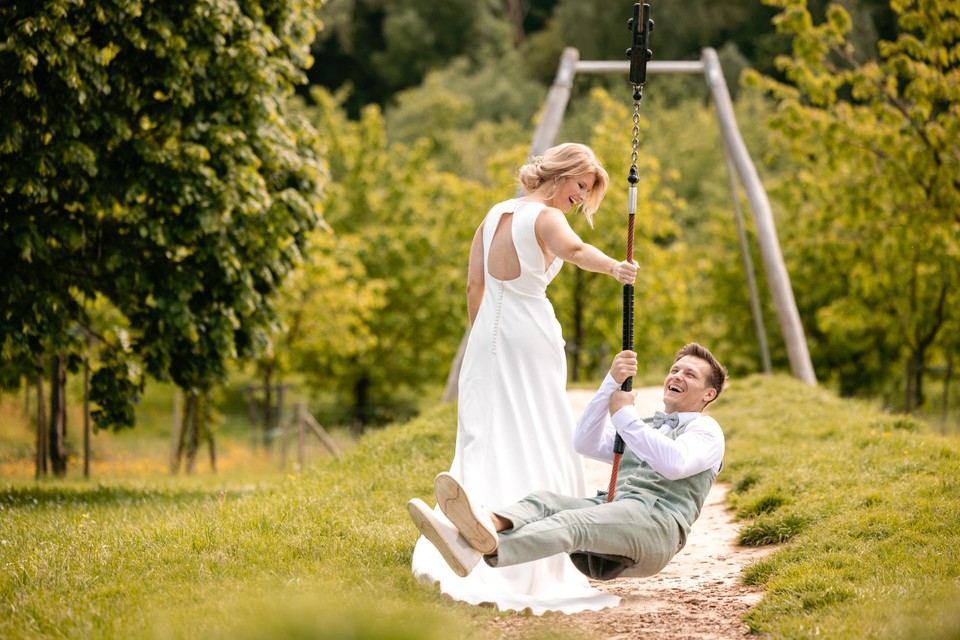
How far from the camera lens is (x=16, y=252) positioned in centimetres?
1003

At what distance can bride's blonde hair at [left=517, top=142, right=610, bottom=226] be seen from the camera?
624 centimetres

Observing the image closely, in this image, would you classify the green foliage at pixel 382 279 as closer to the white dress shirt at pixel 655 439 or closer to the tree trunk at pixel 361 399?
the tree trunk at pixel 361 399

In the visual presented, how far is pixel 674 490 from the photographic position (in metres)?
5.85

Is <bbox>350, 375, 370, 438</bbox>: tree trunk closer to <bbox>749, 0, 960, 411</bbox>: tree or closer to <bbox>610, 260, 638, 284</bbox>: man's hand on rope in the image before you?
<bbox>749, 0, 960, 411</bbox>: tree

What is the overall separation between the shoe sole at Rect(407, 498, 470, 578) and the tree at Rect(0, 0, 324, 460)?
18.4 ft

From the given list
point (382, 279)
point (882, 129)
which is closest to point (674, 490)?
point (882, 129)

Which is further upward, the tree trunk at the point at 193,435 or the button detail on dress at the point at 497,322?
the button detail on dress at the point at 497,322

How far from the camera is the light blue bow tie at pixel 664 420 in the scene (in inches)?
237

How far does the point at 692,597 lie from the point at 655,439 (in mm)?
1012

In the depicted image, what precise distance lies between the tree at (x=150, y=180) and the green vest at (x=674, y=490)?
573 cm

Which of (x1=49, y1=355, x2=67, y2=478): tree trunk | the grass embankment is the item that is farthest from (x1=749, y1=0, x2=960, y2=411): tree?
(x1=49, y1=355, x2=67, y2=478): tree trunk

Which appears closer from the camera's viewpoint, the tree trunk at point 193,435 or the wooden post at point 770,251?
the wooden post at point 770,251

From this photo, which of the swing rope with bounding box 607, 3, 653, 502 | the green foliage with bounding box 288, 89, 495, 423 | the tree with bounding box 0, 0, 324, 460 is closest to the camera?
the swing rope with bounding box 607, 3, 653, 502

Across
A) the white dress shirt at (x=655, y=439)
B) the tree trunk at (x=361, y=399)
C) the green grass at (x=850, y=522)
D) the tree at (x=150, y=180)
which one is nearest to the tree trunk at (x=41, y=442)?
the tree at (x=150, y=180)
